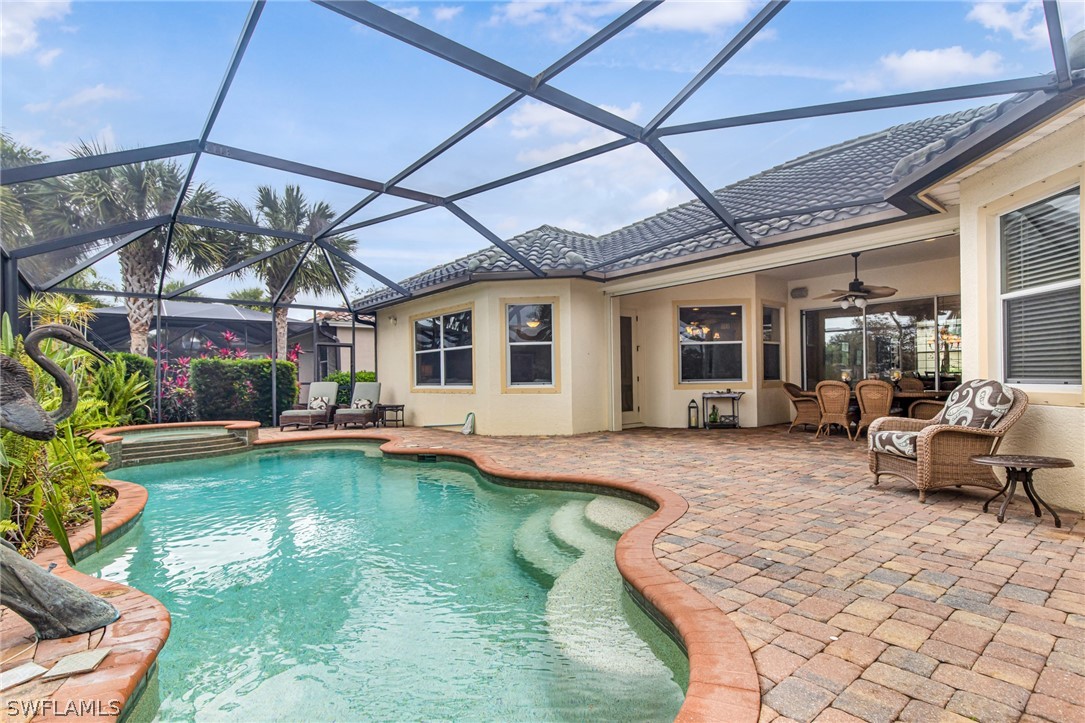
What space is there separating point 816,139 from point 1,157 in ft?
27.8

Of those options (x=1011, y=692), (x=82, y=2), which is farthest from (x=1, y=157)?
(x=1011, y=692)

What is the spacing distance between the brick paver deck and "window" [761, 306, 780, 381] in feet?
17.6

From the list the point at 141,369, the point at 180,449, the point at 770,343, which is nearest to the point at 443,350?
the point at 180,449

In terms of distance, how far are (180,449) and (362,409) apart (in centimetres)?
362

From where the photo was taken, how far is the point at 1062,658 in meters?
2.09

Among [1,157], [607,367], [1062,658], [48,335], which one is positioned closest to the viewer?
[1062,658]

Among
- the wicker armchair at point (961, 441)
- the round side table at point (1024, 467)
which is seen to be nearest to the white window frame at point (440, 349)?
the wicker armchair at point (961, 441)

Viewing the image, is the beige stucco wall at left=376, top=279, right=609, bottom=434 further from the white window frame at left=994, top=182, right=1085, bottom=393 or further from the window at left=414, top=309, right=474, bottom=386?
the white window frame at left=994, top=182, right=1085, bottom=393

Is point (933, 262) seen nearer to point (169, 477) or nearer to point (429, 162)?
point (429, 162)

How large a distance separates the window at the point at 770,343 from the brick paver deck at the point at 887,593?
5367 millimetres

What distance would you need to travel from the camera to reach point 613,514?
189 inches

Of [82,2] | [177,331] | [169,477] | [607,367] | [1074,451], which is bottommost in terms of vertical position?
[169,477]

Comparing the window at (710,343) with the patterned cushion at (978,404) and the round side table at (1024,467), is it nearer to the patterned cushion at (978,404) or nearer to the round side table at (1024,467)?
the patterned cushion at (978,404)

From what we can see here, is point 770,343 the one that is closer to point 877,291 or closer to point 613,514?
point 877,291
